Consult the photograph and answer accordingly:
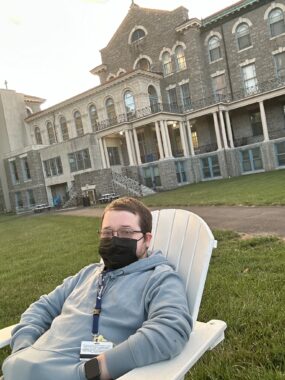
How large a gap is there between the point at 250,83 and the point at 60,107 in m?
19.1

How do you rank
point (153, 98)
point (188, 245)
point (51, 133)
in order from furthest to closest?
point (51, 133)
point (153, 98)
point (188, 245)

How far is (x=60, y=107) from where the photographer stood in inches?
1597

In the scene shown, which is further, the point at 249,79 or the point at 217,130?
the point at 249,79

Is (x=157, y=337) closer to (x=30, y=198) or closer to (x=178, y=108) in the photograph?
(x=178, y=108)

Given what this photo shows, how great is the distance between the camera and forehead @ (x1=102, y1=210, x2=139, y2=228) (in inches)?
102

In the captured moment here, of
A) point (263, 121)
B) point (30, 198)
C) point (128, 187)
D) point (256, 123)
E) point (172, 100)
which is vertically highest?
point (172, 100)

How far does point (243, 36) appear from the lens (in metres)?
32.5

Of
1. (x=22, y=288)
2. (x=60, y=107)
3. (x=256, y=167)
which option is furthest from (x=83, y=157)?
(x=22, y=288)

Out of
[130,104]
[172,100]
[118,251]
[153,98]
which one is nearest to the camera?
[118,251]

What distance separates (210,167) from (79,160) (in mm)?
12036

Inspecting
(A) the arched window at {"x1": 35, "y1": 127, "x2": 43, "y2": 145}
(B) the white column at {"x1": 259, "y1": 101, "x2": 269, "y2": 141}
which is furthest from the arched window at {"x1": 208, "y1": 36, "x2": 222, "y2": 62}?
(A) the arched window at {"x1": 35, "y1": 127, "x2": 43, "y2": 145}

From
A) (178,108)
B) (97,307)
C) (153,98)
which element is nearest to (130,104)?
(153,98)

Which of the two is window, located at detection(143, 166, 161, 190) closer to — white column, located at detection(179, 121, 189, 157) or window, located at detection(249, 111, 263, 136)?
white column, located at detection(179, 121, 189, 157)

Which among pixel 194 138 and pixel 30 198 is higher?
pixel 194 138
